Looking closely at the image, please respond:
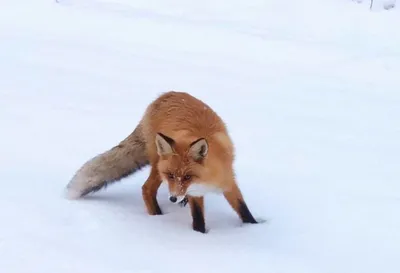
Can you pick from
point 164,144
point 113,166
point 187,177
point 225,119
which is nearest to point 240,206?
point 187,177

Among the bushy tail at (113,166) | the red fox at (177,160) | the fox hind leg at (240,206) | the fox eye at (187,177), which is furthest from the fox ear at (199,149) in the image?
the bushy tail at (113,166)

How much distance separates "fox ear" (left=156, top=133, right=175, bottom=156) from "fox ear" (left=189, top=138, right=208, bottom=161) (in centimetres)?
13

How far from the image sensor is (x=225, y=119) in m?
6.10

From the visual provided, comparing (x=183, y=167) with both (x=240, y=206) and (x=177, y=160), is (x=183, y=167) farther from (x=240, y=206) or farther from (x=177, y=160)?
(x=240, y=206)

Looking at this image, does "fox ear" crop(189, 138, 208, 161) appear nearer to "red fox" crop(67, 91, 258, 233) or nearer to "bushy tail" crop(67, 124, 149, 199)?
"red fox" crop(67, 91, 258, 233)

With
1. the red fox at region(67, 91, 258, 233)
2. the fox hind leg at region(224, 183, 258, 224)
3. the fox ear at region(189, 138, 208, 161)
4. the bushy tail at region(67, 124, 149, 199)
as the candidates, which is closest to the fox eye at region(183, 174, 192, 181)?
the red fox at region(67, 91, 258, 233)

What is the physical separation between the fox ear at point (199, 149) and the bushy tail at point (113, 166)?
30.0 inches

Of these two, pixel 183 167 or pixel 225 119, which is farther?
pixel 225 119

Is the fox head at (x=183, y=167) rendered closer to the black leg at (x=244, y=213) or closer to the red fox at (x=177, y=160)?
the red fox at (x=177, y=160)

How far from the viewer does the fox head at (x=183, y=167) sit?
139 inches

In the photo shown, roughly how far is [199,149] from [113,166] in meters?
0.92

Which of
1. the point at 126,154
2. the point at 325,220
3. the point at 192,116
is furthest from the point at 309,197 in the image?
the point at 126,154

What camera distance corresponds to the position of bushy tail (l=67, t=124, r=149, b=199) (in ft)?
13.4

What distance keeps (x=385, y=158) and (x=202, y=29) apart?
4726 mm
